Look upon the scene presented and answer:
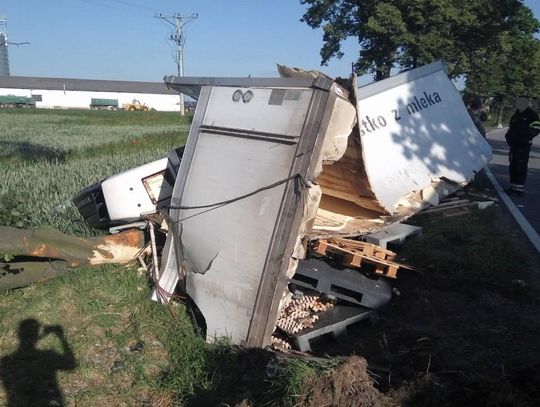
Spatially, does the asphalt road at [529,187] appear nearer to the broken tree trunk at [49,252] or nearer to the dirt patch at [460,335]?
the dirt patch at [460,335]

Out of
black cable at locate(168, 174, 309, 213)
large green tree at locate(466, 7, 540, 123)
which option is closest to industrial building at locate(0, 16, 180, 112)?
large green tree at locate(466, 7, 540, 123)

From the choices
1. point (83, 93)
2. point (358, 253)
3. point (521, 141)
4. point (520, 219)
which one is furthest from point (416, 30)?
point (83, 93)

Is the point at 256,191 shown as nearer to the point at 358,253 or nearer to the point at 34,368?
the point at 358,253

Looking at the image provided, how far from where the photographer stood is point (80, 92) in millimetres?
104188

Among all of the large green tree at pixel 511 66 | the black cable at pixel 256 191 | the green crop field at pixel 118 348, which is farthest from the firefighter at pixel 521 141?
the large green tree at pixel 511 66

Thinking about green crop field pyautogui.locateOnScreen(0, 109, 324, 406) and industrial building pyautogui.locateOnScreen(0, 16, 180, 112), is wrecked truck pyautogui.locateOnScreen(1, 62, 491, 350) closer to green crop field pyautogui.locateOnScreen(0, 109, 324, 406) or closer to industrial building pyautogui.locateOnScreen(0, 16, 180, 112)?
green crop field pyautogui.locateOnScreen(0, 109, 324, 406)

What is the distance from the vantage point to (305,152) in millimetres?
4051

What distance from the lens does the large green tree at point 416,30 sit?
106 feet

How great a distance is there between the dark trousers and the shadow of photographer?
8.51 metres

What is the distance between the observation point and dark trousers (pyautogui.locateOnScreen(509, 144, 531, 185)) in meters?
10.0

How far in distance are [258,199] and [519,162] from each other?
24.5 feet

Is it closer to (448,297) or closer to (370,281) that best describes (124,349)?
(370,281)

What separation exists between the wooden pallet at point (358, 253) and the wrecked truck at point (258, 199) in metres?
0.02

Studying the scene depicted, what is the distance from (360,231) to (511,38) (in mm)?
37207
